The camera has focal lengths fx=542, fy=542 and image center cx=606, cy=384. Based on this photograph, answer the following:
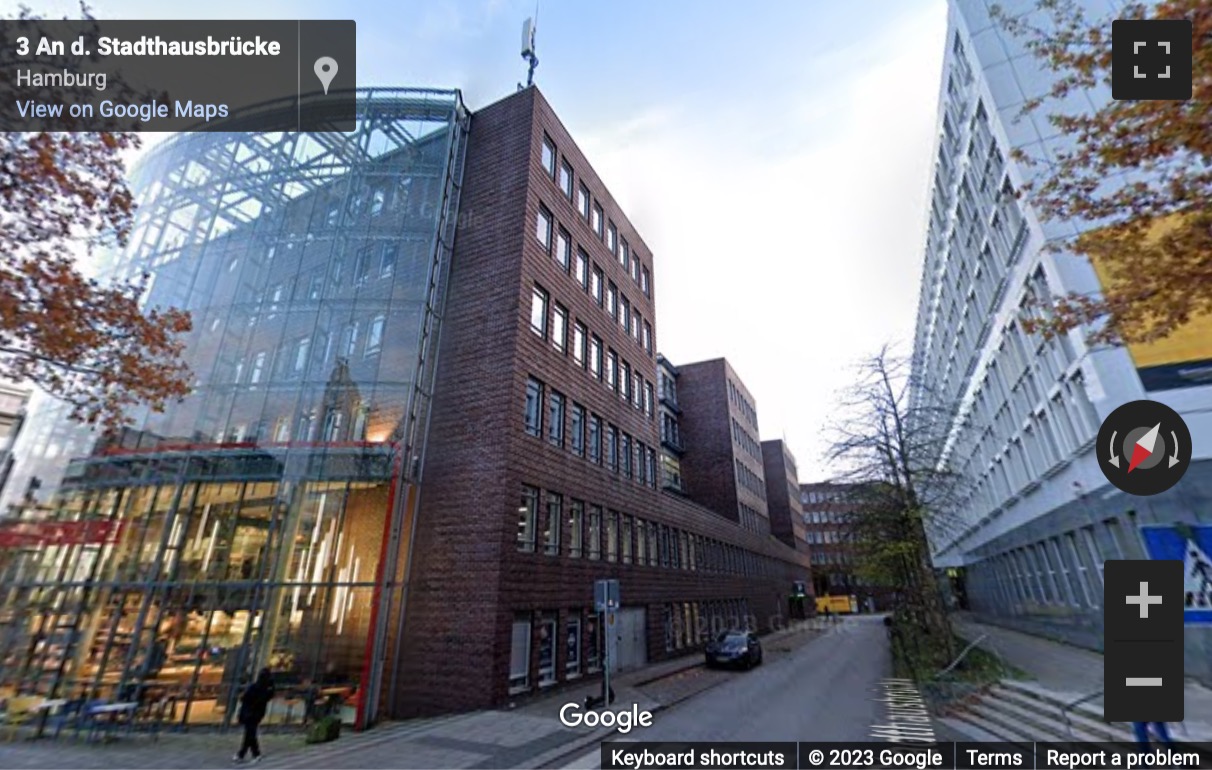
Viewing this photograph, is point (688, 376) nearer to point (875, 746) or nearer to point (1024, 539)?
point (1024, 539)

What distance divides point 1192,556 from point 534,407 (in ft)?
49.4

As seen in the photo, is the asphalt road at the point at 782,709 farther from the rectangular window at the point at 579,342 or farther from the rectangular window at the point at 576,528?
the rectangular window at the point at 579,342

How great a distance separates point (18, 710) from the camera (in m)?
11.5

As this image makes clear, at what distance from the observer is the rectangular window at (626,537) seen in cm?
2192

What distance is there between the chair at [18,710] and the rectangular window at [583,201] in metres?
21.7

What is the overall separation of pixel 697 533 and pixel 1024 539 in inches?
609

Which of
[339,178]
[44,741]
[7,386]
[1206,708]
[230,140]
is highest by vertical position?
[230,140]

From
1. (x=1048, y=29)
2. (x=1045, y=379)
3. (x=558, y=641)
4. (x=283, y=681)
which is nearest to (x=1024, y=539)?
(x=1045, y=379)

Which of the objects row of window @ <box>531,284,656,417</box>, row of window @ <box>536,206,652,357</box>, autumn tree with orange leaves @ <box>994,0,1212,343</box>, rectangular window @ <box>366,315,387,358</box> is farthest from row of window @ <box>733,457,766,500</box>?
autumn tree with orange leaves @ <box>994,0,1212,343</box>

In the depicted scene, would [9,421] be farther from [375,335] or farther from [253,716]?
[253,716]

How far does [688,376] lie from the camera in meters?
47.2

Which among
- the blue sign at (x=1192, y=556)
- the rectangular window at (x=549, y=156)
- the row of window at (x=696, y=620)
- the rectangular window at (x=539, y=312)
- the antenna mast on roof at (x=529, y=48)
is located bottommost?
the row of window at (x=696, y=620)

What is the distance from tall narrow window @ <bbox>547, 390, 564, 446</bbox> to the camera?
1841 centimetres

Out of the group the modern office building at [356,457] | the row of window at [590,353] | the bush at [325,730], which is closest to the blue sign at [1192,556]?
the modern office building at [356,457]
